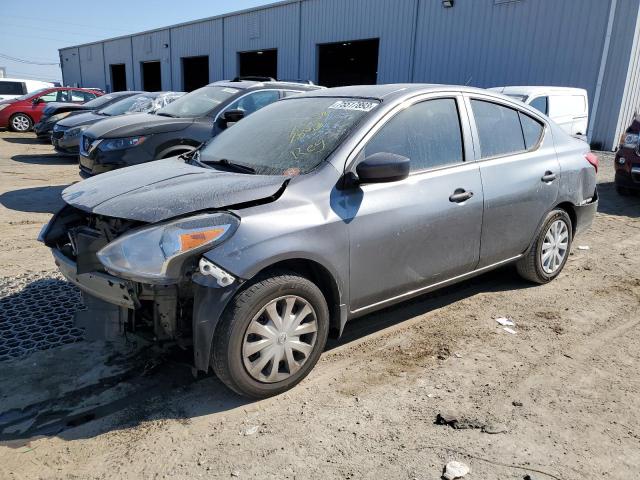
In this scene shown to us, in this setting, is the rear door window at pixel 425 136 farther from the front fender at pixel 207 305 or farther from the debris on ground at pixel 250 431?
the debris on ground at pixel 250 431

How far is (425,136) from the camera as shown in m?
3.65

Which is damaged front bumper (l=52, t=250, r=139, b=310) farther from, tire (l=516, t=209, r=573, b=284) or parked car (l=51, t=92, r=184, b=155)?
parked car (l=51, t=92, r=184, b=155)

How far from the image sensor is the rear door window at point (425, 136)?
11.2 feet

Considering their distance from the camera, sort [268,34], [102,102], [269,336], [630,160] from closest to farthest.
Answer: [269,336]
[630,160]
[102,102]
[268,34]

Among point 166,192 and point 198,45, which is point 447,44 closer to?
point 166,192

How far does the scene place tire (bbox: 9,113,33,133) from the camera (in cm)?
1798

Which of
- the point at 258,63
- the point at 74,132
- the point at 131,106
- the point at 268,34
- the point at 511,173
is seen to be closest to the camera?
the point at 511,173

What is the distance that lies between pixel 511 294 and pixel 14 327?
158 inches

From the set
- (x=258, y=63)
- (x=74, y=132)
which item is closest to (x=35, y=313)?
(x=74, y=132)

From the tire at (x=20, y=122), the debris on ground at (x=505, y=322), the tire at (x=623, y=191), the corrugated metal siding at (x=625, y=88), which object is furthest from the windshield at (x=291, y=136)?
the tire at (x=20, y=122)

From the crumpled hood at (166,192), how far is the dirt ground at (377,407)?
1.07 meters

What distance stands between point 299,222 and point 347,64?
2840 cm

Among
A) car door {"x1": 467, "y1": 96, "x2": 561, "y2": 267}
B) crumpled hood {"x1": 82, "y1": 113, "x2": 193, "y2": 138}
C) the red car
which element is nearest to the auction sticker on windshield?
car door {"x1": 467, "y1": 96, "x2": 561, "y2": 267}

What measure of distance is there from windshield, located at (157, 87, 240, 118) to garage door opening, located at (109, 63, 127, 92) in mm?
35293
